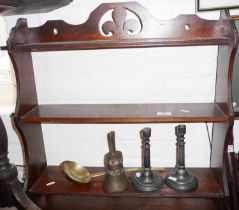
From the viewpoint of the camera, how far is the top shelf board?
3.62 ft

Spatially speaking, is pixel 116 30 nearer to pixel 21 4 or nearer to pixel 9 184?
pixel 21 4

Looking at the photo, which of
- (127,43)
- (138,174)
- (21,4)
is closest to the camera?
(21,4)

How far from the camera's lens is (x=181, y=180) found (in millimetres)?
1225

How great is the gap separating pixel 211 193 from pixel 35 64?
0.98 meters

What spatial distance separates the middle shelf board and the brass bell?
0.10 metres

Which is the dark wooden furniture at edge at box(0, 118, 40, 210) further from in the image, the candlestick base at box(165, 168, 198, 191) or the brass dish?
the candlestick base at box(165, 168, 198, 191)

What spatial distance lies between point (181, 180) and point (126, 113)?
1.24 ft

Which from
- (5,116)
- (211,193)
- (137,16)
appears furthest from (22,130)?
(211,193)

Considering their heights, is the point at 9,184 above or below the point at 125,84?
below

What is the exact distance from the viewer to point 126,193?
1.21 m

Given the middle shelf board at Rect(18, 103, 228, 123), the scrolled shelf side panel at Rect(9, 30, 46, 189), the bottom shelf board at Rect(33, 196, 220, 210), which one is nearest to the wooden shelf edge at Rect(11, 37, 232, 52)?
the scrolled shelf side panel at Rect(9, 30, 46, 189)

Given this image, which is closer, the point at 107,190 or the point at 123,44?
the point at 123,44

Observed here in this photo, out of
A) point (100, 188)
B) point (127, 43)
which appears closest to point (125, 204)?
point (100, 188)

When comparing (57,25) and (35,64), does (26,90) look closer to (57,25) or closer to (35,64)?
(35,64)
